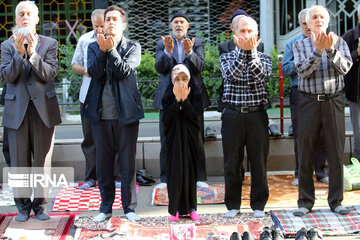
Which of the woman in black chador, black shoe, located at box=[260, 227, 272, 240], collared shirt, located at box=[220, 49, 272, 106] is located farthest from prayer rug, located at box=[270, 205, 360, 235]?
collared shirt, located at box=[220, 49, 272, 106]

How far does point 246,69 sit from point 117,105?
128 centimetres

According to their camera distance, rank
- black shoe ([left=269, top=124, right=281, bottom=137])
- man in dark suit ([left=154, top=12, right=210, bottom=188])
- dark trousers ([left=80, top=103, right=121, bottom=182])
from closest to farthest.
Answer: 1. man in dark suit ([left=154, top=12, right=210, bottom=188])
2. dark trousers ([left=80, top=103, right=121, bottom=182])
3. black shoe ([left=269, top=124, right=281, bottom=137])

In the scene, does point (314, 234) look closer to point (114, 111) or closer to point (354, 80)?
point (114, 111)

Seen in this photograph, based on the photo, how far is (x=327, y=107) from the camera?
5.33m

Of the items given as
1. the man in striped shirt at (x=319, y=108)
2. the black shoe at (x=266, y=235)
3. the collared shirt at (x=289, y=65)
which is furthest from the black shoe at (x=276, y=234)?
the collared shirt at (x=289, y=65)

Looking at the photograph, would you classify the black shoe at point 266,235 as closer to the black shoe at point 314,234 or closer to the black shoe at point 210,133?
the black shoe at point 314,234

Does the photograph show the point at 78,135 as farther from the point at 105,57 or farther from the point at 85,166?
the point at 105,57

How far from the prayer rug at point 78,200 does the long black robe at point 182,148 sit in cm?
86

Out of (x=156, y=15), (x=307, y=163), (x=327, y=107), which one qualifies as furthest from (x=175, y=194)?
(x=156, y=15)

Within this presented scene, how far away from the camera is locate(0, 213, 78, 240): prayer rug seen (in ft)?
16.6

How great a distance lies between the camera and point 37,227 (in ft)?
17.4

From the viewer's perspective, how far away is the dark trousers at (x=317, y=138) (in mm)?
5352

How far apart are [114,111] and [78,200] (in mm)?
1384

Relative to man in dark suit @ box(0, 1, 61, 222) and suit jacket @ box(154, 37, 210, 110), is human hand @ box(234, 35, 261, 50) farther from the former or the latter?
man in dark suit @ box(0, 1, 61, 222)
